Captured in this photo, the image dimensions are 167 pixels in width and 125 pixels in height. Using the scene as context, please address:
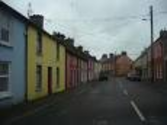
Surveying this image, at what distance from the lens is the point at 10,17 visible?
22.4 m

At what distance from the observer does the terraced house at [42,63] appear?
88.7 feet

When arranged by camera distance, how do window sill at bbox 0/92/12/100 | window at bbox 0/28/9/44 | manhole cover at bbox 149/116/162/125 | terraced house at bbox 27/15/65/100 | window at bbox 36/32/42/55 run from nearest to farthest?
manhole cover at bbox 149/116/162/125 → window sill at bbox 0/92/12/100 → window at bbox 0/28/9/44 → terraced house at bbox 27/15/65/100 → window at bbox 36/32/42/55

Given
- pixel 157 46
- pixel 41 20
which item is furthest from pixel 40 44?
pixel 157 46

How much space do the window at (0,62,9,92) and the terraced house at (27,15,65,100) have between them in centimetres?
424

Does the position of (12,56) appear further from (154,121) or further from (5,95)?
(154,121)

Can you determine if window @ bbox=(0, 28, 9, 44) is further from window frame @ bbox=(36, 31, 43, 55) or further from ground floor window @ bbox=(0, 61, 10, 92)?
window frame @ bbox=(36, 31, 43, 55)

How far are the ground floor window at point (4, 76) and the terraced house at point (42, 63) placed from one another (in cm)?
423

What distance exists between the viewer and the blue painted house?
21156mm

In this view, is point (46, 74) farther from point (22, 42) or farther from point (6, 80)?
point (6, 80)

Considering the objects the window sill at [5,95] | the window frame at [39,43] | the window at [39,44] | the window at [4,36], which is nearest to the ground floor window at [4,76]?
the window sill at [5,95]

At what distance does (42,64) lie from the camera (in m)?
31.2

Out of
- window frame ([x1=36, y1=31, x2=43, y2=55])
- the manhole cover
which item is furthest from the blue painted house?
the manhole cover

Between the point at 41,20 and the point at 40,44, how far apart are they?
22.5 feet

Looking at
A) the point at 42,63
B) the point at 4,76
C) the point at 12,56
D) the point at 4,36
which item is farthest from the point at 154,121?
the point at 42,63
